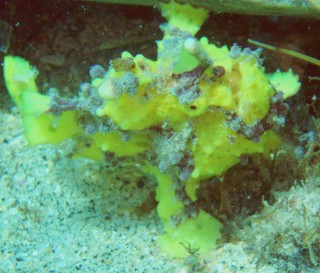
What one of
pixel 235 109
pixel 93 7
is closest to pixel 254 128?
pixel 235 109

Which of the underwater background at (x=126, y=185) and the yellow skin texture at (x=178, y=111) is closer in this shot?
the yellow skin texture at (x=178, y=111)

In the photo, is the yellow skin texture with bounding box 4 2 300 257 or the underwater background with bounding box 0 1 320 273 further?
the underwater background with bounding box 0 1 320 273

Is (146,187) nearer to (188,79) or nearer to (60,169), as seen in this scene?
(60,169)

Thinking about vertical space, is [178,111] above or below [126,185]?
below
